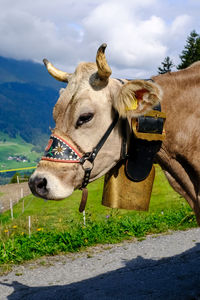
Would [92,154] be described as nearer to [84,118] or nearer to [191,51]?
[84,118]

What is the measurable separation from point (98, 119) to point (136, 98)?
16.9 inches

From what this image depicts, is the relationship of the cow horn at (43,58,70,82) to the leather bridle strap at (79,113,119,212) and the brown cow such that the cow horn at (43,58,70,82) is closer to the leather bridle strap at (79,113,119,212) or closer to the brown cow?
the brown cow

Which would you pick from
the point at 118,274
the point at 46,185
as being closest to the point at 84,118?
the point at 46,185

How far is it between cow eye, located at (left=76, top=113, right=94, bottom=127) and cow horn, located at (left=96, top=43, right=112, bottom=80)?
0.38 metres

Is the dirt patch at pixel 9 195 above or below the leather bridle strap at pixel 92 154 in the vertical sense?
below

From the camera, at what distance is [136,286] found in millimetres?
5203

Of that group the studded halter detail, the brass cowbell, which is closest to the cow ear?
the studded halter detail

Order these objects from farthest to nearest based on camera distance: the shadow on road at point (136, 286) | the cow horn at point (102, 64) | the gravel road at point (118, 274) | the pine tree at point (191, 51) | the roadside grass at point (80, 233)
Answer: the pine tree at point (191, 51), the roadside grass at point (80, 233), the gravel road at point (118, 274), the shadow on road at point (136, 286), the cow horn at point (102, 64)

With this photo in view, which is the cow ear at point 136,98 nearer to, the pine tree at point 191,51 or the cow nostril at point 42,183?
the cow nostril at point 42,183

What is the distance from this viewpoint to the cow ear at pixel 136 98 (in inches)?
105

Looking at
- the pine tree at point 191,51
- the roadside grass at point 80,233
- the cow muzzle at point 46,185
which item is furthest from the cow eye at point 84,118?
the pine tree at point 191,51

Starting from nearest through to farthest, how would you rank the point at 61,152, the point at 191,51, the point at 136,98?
the point at 61,152 → the point at 136,98 → the point at 191,51

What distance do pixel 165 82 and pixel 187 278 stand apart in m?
3.97

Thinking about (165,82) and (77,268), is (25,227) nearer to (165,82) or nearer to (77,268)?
(77,268)
